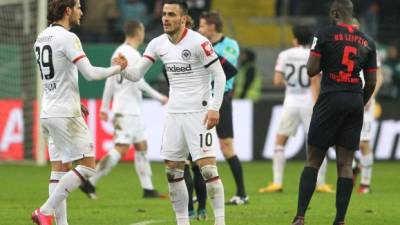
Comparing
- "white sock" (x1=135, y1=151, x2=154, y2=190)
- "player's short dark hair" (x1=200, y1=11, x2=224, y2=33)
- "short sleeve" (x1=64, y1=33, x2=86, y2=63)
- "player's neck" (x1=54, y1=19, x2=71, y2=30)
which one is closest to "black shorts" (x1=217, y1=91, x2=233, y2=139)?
"player's short dark hair" (x1=200, y1=11, x2=224, y2=33)

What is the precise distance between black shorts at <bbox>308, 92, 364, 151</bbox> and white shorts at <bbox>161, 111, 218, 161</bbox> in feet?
3.63

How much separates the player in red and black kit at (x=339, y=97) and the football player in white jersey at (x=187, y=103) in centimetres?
98

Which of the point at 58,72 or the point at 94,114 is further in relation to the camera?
the point at 94,114

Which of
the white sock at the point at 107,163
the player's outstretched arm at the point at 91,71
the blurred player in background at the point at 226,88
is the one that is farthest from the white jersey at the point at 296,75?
the player's outstretched arm at the point at 91,71

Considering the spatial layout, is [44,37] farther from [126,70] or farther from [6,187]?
[6,187]

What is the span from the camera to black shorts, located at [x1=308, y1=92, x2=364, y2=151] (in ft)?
35.8

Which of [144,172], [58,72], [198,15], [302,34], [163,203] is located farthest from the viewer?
[198,15]

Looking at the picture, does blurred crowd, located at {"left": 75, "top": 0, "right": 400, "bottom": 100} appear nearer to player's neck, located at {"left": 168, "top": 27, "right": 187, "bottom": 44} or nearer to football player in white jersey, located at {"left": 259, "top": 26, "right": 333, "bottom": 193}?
football player in white jersey, located at {"left": 259, "top": 26, "right": 333, "bottom": 193}

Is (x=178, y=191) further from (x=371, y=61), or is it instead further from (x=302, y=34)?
(x=302, y=34)

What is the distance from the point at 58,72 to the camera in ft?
34.7

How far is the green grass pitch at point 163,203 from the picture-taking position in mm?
12281

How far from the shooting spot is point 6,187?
17188 millimetres

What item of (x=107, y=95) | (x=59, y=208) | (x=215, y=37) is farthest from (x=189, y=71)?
(x=107, y=95)

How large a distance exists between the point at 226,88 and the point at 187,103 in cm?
331
